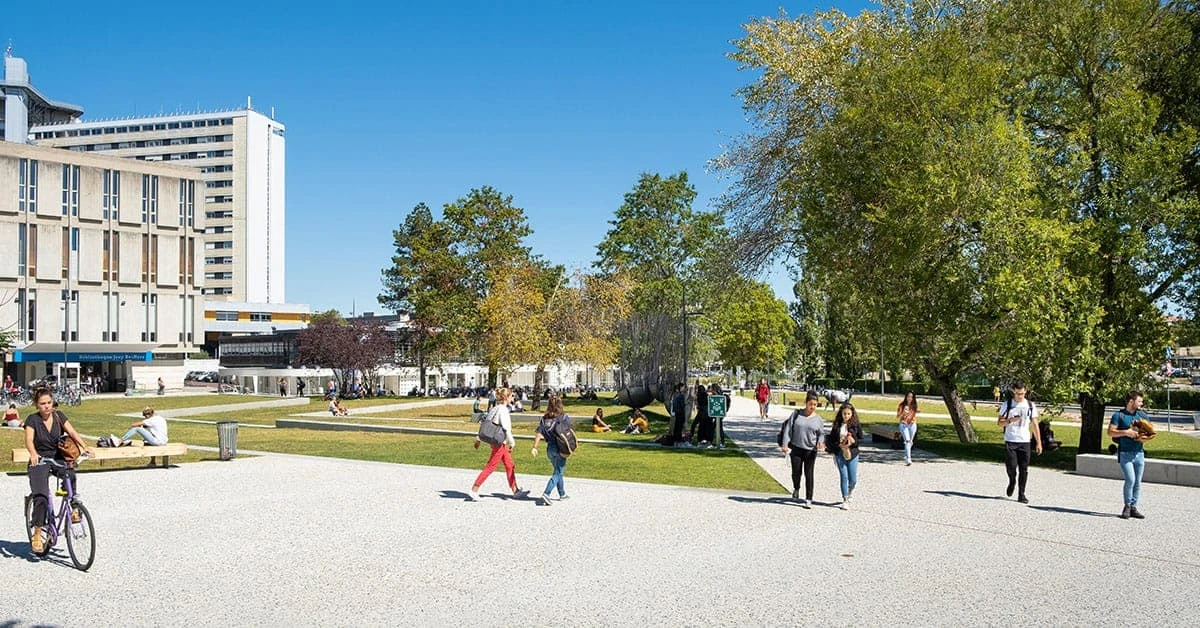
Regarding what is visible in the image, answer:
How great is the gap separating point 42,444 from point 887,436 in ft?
65.1

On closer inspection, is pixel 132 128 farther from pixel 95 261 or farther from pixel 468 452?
pixel 468 452

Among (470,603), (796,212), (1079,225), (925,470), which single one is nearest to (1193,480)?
(925,470)

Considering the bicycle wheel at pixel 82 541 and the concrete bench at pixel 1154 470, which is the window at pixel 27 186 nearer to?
the bicycle wheel at pixel 82 541

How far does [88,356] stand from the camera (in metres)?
65.6

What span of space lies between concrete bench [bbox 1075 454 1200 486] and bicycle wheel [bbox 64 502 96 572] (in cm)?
1513

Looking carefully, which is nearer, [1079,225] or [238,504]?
[238,504]

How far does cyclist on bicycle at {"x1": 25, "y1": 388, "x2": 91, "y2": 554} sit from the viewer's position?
9.24 metres

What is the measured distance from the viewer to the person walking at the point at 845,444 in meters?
12.9

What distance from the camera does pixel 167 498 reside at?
14258 mm

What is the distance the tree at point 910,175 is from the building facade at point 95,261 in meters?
55.3

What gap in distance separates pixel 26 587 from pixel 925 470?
49.8 ft

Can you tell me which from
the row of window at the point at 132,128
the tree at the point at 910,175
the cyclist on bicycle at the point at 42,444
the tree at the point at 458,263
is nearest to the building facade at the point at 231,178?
the row of window at the point at 132,128

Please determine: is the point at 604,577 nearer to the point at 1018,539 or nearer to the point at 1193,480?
the point at 1018,539

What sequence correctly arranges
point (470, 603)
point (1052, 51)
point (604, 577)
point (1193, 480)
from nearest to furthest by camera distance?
point (470, 603), point (604, 577), point (1193, 480), point (1052, 51)
